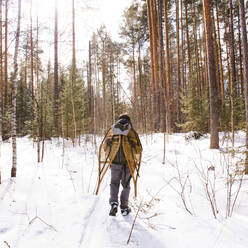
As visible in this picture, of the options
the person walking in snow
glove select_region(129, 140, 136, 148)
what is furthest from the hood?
glove select_region(129, 140, 136, 148)

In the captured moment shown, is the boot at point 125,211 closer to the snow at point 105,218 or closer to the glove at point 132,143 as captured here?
the snow at point 105,218

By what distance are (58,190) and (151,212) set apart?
2.30 meters

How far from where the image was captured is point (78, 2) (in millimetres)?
13695

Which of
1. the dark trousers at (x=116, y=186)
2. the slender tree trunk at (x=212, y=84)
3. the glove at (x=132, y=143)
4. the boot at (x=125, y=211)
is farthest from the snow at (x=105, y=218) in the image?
the slender tree trunk at (x=212, y=84)

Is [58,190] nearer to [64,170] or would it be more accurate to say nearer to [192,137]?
[64,170]

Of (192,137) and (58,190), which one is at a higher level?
(192,137)

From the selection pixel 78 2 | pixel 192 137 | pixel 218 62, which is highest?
pixel 78 2

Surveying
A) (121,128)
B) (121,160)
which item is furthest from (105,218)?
(121,128)

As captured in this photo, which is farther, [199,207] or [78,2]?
[78,2]

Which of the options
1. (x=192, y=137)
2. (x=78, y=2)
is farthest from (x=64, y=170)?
(x=78, y=2)

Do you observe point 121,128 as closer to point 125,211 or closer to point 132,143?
point 132,143

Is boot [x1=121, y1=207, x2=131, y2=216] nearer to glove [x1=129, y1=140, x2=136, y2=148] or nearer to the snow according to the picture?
the snow

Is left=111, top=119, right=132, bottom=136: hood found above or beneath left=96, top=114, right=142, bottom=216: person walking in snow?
above

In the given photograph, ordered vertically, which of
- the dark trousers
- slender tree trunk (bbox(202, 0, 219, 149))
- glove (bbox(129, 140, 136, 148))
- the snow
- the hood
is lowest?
the snow
